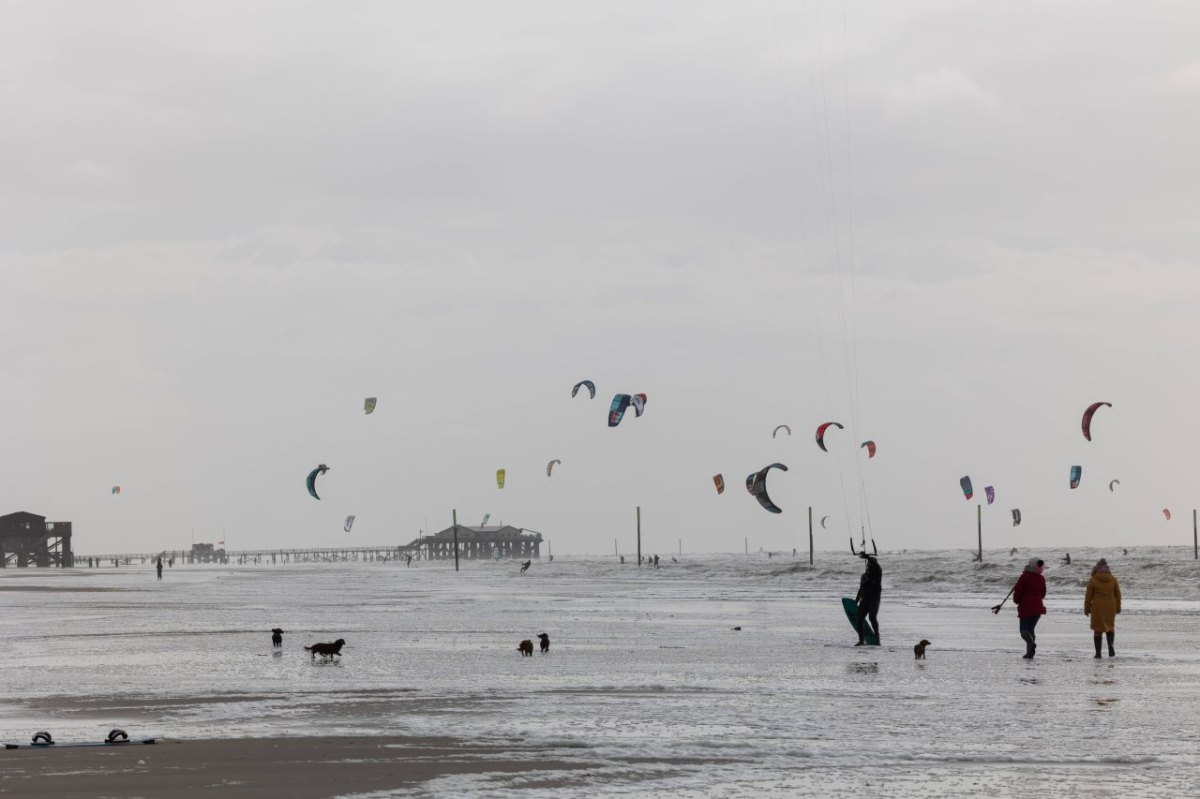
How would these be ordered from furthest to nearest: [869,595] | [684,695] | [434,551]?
1. [434,551]
2. [869,595]
3. [684,695]

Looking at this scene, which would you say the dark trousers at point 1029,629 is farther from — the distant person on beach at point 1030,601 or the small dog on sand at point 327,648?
the small dog on sand at point 327,648

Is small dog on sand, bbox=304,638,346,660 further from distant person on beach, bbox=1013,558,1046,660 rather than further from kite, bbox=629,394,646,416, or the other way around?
kite, bbox=629,394,646,416

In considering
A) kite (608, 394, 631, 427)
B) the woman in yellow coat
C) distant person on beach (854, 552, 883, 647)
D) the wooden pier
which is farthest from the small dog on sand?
the wooden pier

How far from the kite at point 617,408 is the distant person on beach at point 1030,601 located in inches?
1476

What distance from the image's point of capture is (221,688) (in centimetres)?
1373

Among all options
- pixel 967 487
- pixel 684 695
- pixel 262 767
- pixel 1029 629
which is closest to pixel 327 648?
pixel 684 695

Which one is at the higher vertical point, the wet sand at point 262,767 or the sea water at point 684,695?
the wet sand at point 262,767

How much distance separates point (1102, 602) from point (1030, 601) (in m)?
0.94

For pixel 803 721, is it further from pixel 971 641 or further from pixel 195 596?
pixel 195 596

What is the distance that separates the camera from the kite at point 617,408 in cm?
5514

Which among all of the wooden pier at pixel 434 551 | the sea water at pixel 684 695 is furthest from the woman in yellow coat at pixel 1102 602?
the wooden pier at pixel 434 551

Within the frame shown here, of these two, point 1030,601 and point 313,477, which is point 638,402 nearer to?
point 313,477

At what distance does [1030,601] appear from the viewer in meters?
17.4

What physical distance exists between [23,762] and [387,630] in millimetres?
14783
